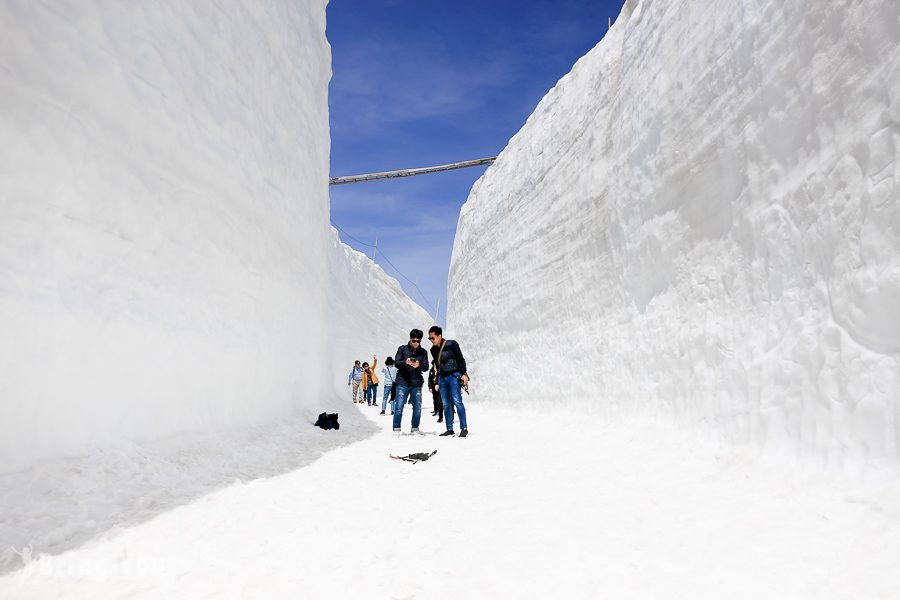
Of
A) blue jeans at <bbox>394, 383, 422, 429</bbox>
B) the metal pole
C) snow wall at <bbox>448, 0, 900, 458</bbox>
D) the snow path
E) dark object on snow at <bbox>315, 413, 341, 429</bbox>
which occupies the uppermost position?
the metal pole

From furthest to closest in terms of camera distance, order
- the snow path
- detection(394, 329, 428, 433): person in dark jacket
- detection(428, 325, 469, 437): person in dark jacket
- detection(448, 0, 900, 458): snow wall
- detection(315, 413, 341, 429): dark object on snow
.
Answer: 1. detection(315, 413, 341, 429): dark object on snow
2. detection(394, 329, 428, 433): person in dark jacket
3. detection(428, 325, 469, 437): person in dark jacket
4. detection(448, 0, 900, 458): snow wall
5. the snow path

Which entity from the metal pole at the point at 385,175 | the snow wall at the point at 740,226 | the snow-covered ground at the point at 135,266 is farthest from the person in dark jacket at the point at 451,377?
the metal pole at the point at 385,175

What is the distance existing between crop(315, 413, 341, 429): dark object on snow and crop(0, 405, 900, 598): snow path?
3.31m

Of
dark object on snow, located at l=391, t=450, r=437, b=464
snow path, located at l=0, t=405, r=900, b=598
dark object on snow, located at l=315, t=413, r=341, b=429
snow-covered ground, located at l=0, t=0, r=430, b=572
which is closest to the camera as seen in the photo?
snow path, located at l=0, t=405, r=900, b=598

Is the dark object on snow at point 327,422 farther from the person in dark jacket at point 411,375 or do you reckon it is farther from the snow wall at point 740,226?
the snow wall at point 740,226

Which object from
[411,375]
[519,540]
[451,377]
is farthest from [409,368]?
[519,540]

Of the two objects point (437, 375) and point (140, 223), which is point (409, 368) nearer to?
point (437, 375)

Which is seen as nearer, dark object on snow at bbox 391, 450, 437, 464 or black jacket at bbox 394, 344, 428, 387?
dark object on snow at bbox 391, 450, 437, 464

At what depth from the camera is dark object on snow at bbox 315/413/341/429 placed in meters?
7.05

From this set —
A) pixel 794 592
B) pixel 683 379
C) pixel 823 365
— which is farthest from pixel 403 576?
pixel 683 379

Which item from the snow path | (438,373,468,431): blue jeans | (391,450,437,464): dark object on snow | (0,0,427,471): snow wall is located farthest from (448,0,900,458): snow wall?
(0,0,427,471): snow wall

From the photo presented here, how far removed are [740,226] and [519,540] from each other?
2.93 m

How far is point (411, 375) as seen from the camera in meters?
6.68

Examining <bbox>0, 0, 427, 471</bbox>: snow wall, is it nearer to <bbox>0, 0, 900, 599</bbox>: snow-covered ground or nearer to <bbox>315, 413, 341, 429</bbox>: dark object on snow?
<bbox>0, 0, 900, 599</bbox>: snow-covered ground
